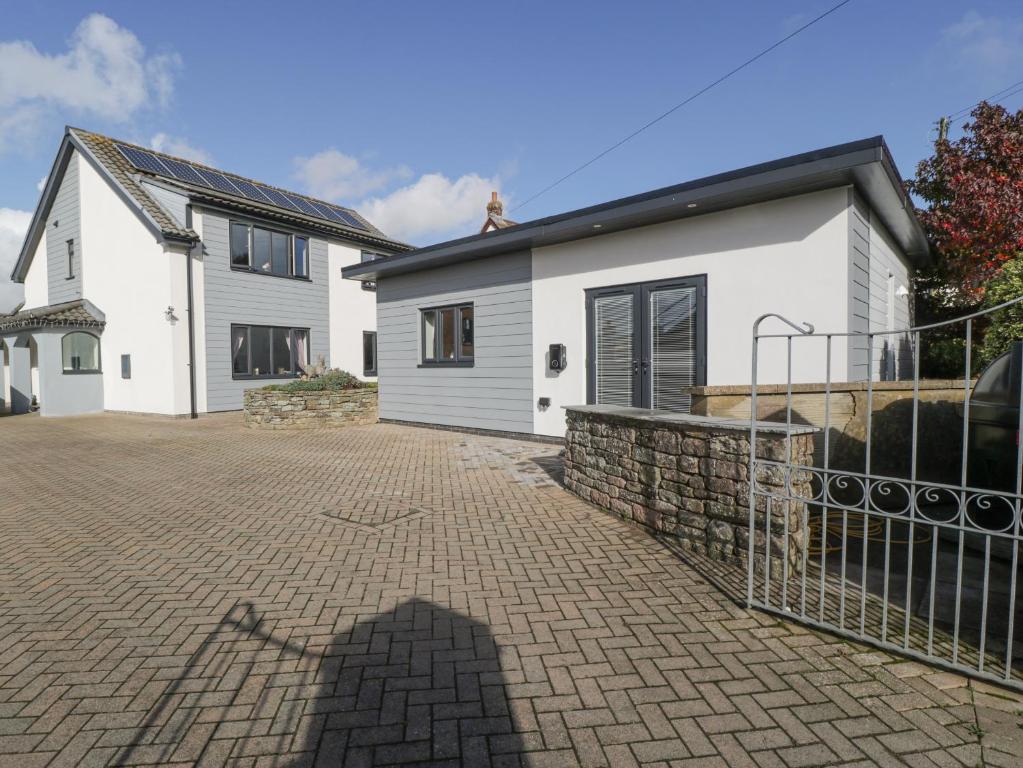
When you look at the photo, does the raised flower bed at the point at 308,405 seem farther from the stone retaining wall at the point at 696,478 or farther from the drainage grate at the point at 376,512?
the stone retaining wall at the point at 696,478

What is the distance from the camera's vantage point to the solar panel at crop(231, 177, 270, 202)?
19266 millimetres

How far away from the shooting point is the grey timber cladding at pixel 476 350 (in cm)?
1041

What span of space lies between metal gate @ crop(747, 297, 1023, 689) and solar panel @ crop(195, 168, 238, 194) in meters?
18.4

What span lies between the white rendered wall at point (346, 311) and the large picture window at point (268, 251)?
1.11m

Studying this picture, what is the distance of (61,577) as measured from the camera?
4031 mm

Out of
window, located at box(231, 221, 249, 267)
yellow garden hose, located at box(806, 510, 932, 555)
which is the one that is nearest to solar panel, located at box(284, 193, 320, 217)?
window, located at box(231, 221, 249, 267)

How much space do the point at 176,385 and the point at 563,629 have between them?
50.4 ft

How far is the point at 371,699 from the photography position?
2.54 metres

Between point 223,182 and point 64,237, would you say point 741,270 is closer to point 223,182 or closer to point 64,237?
point 223,182

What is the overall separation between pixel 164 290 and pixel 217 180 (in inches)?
242

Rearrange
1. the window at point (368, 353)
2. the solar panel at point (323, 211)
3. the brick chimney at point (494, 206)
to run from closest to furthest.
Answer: the window at point (368, 353) < the solar panel at point (323, 211) < the brick chimney at point (494, 206)

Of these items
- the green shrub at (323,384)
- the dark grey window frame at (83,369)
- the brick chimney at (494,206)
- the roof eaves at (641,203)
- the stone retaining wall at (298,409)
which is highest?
the brick chimney at (494,206)

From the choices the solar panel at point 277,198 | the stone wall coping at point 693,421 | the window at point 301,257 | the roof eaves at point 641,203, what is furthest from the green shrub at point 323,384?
the solar panel at point 277,198

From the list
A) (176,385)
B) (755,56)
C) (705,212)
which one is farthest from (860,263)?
(176,385)
